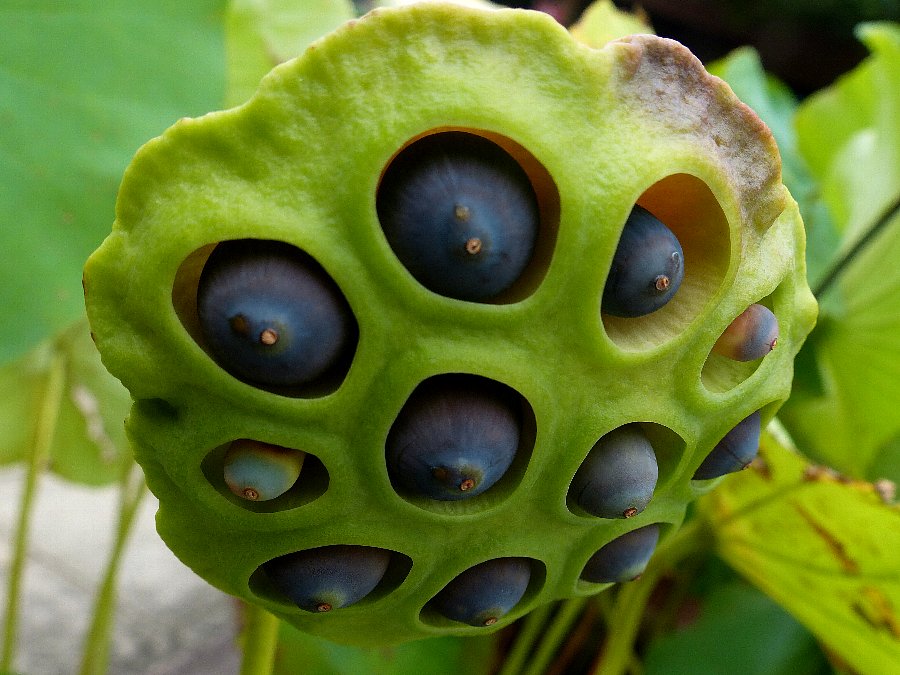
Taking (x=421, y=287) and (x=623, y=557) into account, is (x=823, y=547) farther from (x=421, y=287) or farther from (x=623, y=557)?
(x=421, y=287)

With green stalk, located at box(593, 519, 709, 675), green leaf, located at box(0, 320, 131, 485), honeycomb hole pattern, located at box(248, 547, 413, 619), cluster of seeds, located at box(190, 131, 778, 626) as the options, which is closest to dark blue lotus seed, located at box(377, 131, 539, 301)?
cluster of seeds, located at box(190, 131, 778, 626)

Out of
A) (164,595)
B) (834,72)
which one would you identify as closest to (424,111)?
(164,595)

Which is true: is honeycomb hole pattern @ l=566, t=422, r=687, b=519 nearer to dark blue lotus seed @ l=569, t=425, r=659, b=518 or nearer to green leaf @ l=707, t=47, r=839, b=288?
dark blue lotus seed @ l=569, t=425, r=659, b=518

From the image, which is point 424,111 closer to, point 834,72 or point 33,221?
point 33,221

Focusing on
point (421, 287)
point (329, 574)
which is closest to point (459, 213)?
point (421, 287)

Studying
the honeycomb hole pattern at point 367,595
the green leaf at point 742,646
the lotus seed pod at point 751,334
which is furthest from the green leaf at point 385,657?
the lotus seed pod at point 751,334
